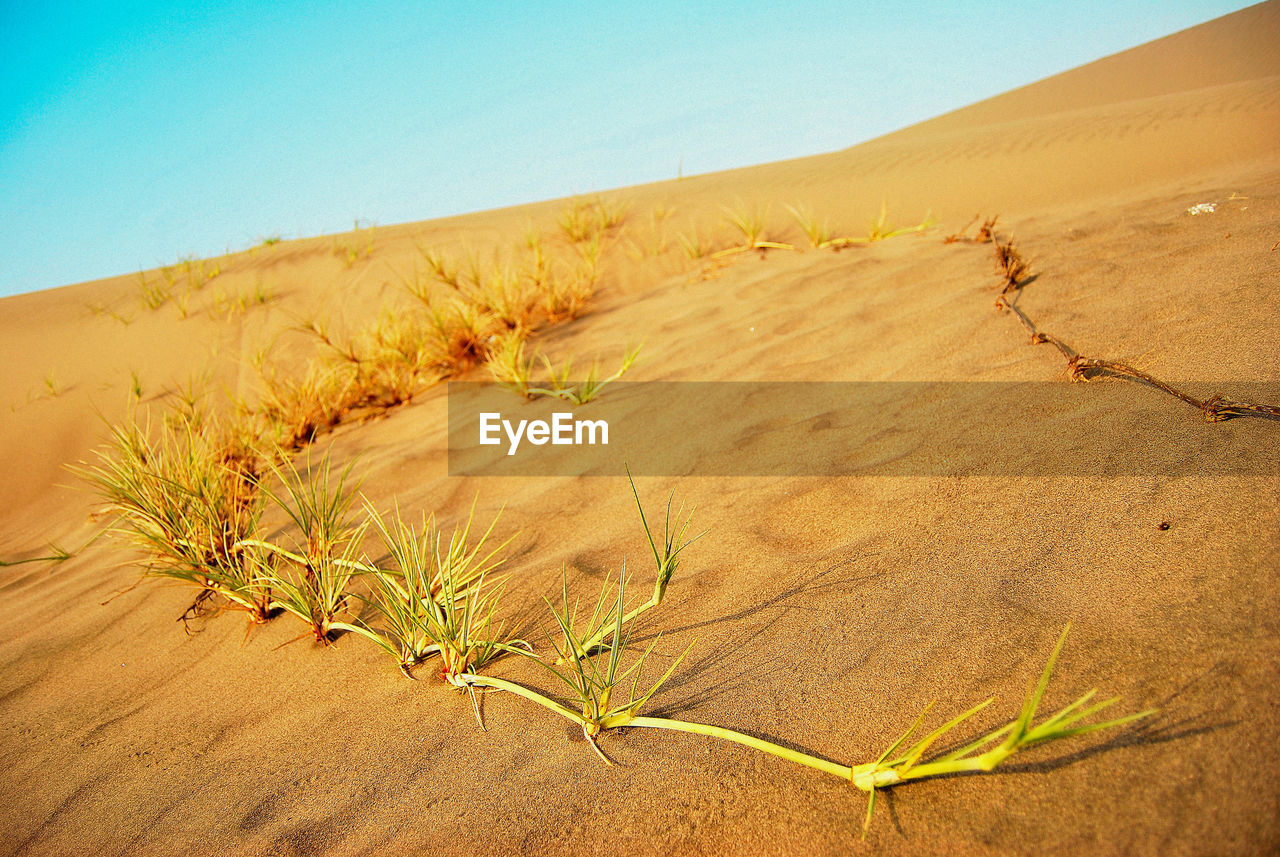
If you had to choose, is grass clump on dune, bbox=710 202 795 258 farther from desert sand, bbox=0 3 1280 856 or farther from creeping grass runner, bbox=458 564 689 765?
creeping grass runner, bbox=458 564 689 765

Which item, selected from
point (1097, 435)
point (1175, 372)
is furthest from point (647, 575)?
point (1175, 372)

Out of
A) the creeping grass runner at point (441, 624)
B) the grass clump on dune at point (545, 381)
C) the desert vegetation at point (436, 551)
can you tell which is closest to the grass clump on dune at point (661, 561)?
the desert vegetation at point (436, 551)

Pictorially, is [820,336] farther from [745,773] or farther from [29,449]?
[29,449]

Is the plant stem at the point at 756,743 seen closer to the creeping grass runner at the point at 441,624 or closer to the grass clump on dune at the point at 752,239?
the creeping grass runner at the point at 441,624

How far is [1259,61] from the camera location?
1482 centimetres

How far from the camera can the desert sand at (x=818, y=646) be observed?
2.63 ft
